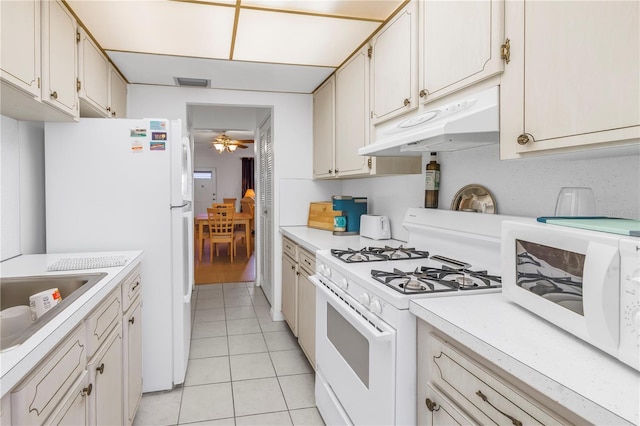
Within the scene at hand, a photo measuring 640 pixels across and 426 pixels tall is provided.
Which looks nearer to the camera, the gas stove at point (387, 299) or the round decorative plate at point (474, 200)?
the gas stove at point (387, 299)

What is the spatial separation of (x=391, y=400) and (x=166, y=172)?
1768 millimetres

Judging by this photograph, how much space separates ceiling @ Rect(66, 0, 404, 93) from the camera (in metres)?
1.98

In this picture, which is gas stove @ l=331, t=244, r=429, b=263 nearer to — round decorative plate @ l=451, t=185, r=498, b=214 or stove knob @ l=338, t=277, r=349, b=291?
stove knob @ l=338, t=277, r=349, b=291

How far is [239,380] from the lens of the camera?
97.1 inches

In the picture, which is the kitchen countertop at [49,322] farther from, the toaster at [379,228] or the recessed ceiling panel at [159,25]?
the toaster at [379,228]

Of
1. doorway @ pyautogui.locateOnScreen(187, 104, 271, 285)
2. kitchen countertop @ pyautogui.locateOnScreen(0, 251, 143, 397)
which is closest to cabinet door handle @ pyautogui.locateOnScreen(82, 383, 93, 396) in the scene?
kitchen countertop @ pyautogui.locateOnScreen(0, 251, 143, 397)

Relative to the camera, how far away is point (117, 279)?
5.17ft

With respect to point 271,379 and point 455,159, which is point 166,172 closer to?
point 271,379

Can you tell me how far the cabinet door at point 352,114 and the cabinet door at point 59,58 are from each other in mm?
1672

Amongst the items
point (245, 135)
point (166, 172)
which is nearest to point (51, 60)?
point (166, 172)

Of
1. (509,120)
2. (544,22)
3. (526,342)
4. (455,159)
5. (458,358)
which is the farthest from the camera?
(455,159)

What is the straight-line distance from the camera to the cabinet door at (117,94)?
2.72 metres

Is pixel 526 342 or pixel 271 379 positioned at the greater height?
pixel 526 342

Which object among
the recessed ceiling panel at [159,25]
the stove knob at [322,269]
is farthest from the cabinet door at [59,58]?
the stove knob at [322,269]
